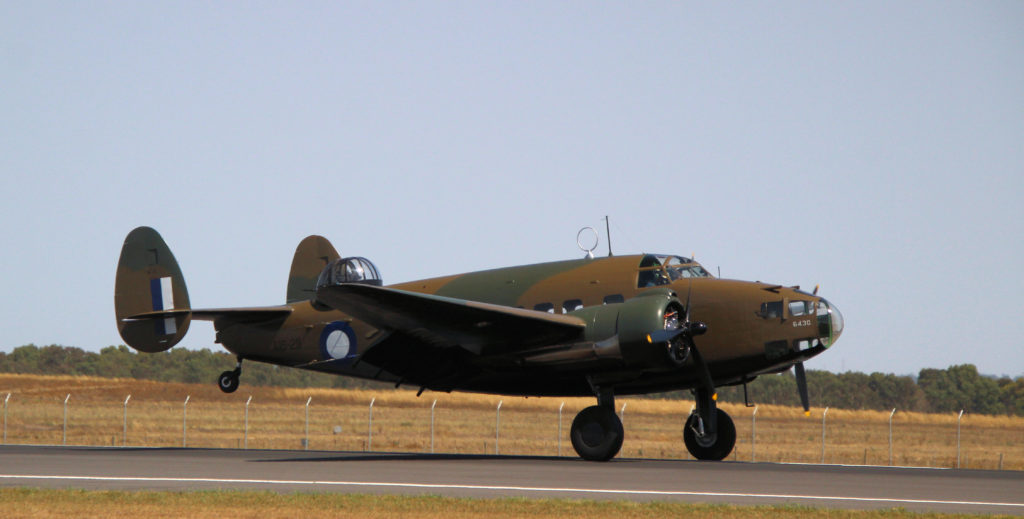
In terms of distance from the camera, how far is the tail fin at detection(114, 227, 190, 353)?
96.0 ft

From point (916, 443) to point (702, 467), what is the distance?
106ft

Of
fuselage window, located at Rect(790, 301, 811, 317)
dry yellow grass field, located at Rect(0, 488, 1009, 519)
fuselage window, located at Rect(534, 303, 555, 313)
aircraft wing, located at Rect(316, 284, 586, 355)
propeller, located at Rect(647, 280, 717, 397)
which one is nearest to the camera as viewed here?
dry yellow grass field, located at Rect(0, 488, 1009, 519)

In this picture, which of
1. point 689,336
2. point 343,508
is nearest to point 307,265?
point 689,336

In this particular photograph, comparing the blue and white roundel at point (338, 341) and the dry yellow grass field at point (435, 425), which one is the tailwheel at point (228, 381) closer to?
the blue and white roundel at point (338, 341)

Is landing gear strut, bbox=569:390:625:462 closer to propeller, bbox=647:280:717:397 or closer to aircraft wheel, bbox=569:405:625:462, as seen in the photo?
aircraft wheel, bbox=569:405:625:462

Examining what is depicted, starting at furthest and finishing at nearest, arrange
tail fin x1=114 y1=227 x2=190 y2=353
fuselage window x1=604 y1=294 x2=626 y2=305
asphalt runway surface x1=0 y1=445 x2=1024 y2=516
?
1. tail fin x1=114 y1=227 x2=190 y2=353
2. fuselage window x1=604 y1=294 x2=626 y2=305
3. asphalt runway surface x1=0 y1=445 x2=1024 y2=516

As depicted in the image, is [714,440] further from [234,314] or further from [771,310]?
[234,314]

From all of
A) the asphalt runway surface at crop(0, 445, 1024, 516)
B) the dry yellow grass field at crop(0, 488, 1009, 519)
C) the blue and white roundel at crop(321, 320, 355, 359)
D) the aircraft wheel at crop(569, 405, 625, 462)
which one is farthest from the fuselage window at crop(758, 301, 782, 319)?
the blue and white roundel at crop(321, 320, 355, 359)

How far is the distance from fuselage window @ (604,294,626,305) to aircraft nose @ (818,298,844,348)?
4.11m

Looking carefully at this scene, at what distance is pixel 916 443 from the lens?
167ft

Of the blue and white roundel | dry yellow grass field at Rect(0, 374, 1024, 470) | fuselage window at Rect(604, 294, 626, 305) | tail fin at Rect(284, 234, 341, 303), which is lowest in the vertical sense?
dry yellow grass field at Rect(0, 374, 1024, 470)

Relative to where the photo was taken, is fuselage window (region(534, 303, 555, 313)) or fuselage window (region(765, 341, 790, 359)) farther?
fuselage window (region(534, 303, 555, 313))

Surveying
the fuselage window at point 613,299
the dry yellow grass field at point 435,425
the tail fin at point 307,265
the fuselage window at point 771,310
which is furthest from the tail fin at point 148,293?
the fuselage window at point 771,310

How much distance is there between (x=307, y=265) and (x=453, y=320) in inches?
362
